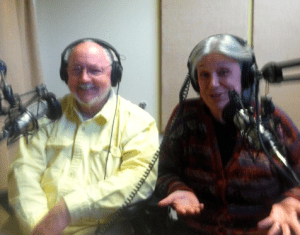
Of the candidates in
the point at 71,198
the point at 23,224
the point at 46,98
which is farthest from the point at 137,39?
the point at 23,224

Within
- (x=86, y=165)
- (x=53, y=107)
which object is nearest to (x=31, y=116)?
(x=53, y=107)

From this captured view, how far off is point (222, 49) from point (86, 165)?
0.41m

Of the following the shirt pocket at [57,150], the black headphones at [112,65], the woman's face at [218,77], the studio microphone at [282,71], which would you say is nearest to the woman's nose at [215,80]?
the woman's face at [218,77]

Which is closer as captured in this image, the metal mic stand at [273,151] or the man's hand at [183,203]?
the metal mic stand at [273,151]

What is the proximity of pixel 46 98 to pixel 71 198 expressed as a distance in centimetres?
24

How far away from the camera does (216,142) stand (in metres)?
0.72

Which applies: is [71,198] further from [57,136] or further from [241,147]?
[241,147]

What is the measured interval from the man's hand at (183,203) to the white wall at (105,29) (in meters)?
0.28

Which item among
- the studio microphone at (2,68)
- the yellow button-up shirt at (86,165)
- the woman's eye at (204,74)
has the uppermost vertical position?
the studio microphone at (2,68)

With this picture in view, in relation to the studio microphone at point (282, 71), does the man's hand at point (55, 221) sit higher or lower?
lower

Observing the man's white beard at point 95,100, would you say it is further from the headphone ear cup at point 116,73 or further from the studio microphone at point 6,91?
the studio microphone at point 6,91

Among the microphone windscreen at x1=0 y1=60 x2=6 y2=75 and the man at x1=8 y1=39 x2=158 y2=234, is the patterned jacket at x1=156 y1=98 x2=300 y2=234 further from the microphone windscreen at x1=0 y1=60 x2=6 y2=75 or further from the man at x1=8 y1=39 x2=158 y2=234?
the microphone windscreen at x1=0 y1=60 x2=6 y2=75

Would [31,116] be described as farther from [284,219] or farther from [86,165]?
[284,219]

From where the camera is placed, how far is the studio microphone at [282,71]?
601 millimetres
